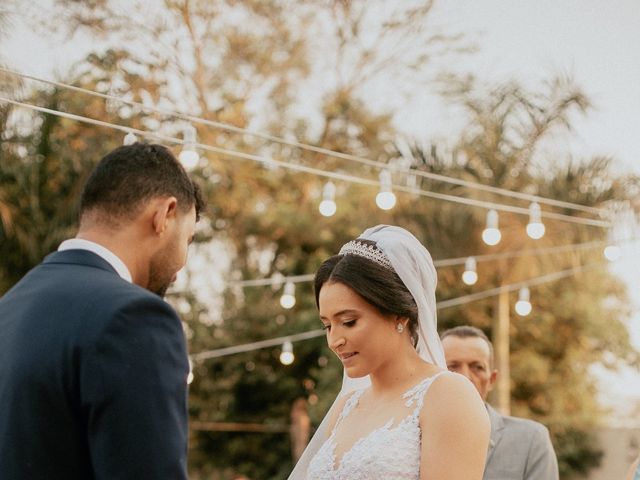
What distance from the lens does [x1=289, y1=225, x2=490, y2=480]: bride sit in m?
2.52

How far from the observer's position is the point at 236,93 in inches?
680

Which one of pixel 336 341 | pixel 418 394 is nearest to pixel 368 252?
pixel 336 341

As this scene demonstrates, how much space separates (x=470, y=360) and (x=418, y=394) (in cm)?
165

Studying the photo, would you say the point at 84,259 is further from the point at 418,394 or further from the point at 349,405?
the point at 349,405

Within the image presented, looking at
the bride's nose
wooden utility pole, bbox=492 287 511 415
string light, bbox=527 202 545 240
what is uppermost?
string light, bbox=527 202 545 240

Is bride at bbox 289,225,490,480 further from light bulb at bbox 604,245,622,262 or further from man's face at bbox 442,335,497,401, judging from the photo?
light bulb at bbox 604,245,622,262

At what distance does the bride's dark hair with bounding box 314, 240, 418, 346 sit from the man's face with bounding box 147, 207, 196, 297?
102 centimetres

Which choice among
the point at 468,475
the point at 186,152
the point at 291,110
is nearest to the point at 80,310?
the point at 468,475

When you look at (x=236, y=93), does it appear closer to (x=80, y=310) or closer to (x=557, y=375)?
(x=557, y=375)

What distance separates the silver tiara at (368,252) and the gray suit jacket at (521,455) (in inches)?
56.9

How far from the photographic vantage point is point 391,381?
2.88 metres

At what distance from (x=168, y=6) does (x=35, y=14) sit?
219 centimetres

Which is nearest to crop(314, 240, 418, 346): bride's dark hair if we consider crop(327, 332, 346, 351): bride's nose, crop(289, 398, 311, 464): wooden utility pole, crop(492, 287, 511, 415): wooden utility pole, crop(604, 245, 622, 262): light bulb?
crop(327, 332, 346, 351): bride's nose

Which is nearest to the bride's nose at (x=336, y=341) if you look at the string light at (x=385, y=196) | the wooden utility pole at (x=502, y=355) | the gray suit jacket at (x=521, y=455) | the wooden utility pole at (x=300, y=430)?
the gray suit jacket at (x=521, y=455)
